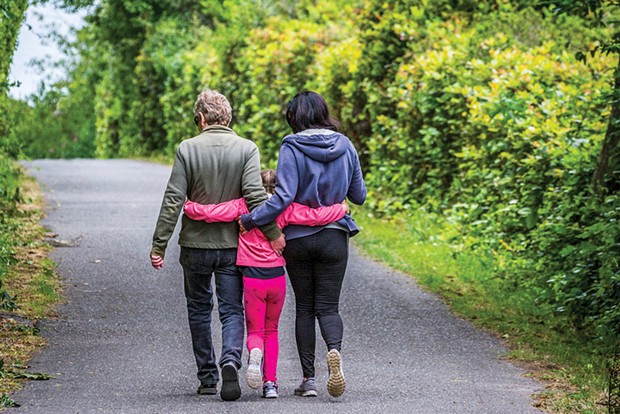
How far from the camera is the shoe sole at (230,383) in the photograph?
6262mm

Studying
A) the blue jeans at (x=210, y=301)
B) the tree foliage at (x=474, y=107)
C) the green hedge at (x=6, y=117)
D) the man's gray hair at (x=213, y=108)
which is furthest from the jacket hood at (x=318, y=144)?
the green hedge at (x=6, y=117)

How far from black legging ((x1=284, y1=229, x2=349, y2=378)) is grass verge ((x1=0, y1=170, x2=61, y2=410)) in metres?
1.69

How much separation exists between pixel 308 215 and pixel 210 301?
847 millimetres

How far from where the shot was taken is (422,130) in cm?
1384

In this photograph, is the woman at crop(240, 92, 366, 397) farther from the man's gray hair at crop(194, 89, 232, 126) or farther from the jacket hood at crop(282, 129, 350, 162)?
the man's gray hair at crop(194, 89, 232, 126)

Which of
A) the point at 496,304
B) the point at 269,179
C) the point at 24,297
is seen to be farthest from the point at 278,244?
the point at 496,304

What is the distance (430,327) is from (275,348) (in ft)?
8.42

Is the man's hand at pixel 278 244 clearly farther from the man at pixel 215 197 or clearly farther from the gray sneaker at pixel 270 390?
the gray sneaker at pixel 270 390

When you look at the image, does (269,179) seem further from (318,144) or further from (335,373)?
(335,373)

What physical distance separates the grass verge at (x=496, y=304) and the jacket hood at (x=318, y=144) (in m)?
1.89

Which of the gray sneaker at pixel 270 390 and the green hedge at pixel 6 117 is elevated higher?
the green hedge at pixel 6 117

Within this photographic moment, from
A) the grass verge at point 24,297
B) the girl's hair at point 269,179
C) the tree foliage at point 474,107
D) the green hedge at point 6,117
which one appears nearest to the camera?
the girl's hair at point 269,179

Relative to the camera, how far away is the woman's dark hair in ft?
21.0

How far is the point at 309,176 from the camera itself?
6320 millimetres
